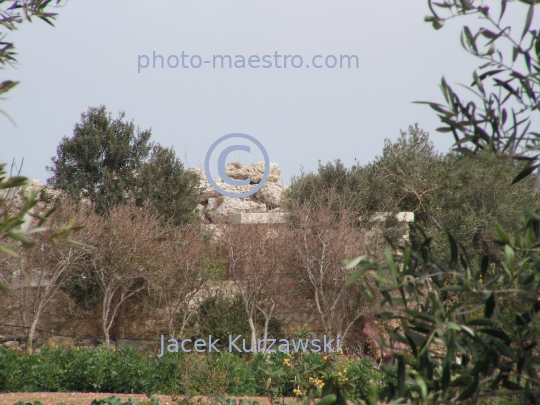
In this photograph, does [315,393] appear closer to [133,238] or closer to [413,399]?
[413,399]

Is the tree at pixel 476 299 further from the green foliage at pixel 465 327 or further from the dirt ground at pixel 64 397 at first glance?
the dirt ground at pixel 64 397

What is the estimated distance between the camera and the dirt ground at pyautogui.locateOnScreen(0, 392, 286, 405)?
5.76 meters

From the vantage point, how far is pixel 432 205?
45.3 ft

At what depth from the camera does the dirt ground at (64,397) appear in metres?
5.76

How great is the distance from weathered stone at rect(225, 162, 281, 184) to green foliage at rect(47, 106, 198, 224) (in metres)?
2.95

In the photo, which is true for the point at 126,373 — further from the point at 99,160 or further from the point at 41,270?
the point at 99,160

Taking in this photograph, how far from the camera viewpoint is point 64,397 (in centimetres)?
600

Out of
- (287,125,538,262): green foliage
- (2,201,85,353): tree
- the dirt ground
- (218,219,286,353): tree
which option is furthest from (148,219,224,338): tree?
the dirt ground

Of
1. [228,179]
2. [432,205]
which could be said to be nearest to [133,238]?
[228,179]

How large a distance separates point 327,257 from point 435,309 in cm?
1107

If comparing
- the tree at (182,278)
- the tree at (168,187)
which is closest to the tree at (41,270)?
the tree at (182,278)

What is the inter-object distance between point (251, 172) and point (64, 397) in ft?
41.6

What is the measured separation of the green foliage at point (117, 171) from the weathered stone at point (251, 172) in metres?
2.95

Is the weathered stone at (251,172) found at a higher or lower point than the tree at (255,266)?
A: higher
